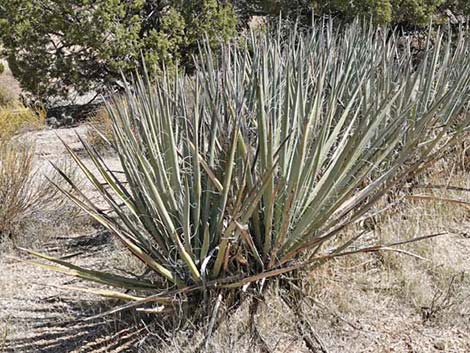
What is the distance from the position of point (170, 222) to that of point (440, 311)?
1580mm

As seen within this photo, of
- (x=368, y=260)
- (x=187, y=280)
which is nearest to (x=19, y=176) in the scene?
(x=187, y=280)

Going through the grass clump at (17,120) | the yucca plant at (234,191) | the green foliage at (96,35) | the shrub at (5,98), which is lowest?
the shrub at (5,98)

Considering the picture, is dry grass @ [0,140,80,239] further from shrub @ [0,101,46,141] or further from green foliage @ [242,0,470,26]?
green foliage @ [242,0,470,26]

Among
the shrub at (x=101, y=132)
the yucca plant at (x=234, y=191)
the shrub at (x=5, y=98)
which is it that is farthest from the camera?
the shrub at (x=5, y=98)

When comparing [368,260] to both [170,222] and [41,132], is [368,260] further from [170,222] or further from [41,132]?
[41,132]

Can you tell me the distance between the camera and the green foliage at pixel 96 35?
12312 millimetres

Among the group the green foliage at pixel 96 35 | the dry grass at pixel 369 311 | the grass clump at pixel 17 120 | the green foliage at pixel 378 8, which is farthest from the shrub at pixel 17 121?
the dry grass at pixel 369 311

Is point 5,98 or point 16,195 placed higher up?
point 16,195

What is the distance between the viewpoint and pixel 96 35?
1225 cm

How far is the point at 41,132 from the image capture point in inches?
447

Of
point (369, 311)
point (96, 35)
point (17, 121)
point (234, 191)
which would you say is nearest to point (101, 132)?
point (17, 121)

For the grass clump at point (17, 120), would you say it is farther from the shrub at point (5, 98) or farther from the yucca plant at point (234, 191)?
the yucca plant at point (234, 191)

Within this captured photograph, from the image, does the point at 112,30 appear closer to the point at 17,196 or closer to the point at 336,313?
the point at 17,196

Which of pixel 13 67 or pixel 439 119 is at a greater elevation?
pixel 439 119
